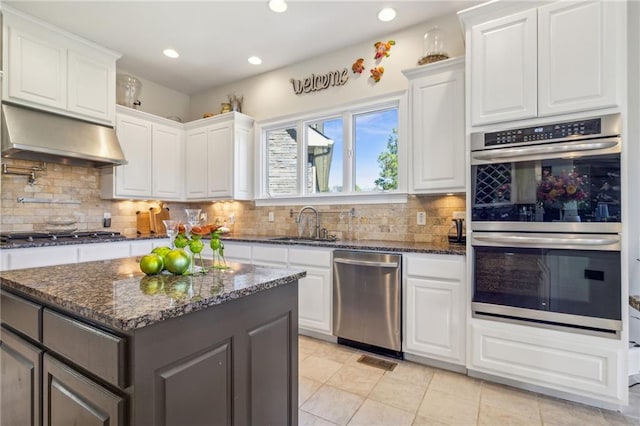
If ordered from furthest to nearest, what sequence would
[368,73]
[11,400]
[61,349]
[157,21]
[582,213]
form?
[368,73] → [157,21] → [582,213] → [11,400] → [61,349]

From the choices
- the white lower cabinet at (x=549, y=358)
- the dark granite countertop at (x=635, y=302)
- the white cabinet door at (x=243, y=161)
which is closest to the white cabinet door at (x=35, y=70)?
the white cabinet door at (x=243, y=161)

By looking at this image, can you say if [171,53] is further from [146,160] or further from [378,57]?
[378,57]

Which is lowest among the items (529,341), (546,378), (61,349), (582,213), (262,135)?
(546,378)

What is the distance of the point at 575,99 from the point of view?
1.97m

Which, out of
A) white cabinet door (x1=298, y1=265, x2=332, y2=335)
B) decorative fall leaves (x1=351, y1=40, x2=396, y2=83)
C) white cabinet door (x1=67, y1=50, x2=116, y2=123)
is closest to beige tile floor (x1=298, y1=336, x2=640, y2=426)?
white cabinet door (x1=298, y1=265, x2=332, y2=335)

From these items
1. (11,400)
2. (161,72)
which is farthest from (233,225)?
(11,400)

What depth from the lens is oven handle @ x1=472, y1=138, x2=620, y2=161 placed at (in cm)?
187

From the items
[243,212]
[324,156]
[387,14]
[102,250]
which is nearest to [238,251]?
[243,212]

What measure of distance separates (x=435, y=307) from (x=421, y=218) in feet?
2.98

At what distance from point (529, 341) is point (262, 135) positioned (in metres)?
3.47

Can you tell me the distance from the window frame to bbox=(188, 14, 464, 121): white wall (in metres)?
0.09

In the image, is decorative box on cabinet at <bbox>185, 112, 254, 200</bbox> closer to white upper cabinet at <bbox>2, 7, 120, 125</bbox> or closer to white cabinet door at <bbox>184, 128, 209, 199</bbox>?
white cabinet door at <bbox>184, 128, 209, 199</bbox>

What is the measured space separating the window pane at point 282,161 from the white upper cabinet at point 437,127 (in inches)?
62.0

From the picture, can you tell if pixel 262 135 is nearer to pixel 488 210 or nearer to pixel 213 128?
pixel 213 128
